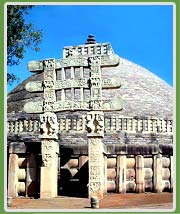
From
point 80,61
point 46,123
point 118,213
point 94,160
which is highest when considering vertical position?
point 80,61

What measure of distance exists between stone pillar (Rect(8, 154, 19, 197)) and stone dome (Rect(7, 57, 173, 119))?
4.49 m

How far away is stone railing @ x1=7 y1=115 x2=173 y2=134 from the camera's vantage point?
12.8 m

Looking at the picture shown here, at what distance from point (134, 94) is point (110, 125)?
273cm

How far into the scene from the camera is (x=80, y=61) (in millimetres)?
9680

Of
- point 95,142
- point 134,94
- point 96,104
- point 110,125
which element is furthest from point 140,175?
point 134,94

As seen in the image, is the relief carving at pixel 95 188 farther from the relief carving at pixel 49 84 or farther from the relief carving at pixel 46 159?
the relief carving at pixel 49 84

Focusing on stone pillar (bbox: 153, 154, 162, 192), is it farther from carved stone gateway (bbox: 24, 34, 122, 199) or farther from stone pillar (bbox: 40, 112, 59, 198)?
stone pillar (bbox: 40, 112, 59, 198)

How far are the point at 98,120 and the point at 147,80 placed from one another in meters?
7.57

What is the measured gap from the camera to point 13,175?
972 cm

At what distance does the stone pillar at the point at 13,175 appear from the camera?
31.4 ft

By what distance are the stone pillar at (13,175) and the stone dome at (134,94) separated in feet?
14.7

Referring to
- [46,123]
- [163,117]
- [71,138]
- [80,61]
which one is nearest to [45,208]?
[46,123]

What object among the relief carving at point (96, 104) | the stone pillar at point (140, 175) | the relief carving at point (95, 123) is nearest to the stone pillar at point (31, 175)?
the relief carving at point (95, 123)

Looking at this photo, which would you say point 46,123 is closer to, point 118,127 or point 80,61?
point 80,61
